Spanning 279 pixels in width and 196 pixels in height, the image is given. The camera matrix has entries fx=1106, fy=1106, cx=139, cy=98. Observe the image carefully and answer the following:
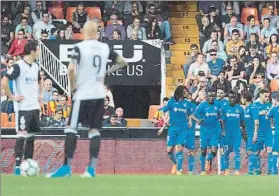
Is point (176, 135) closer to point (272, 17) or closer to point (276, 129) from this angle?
point (276, 129)

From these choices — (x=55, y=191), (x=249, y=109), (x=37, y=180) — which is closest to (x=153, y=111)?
(x=249, y=109)

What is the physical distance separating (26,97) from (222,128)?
7.72 m

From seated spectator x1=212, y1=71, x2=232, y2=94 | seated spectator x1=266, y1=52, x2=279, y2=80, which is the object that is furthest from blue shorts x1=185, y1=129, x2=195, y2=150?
seated spectator x1=266, y1=52, x2=279, y2=80

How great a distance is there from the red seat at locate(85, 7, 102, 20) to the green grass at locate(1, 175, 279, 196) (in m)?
14.0

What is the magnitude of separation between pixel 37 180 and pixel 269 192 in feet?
9.47

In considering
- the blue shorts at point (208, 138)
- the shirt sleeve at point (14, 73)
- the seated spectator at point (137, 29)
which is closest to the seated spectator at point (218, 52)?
the seated spectator at point (137, 29)

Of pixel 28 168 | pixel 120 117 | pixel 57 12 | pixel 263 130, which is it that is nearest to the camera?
pixel 28 168

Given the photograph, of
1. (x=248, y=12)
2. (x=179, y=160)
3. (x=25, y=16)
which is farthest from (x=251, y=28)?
(x=179, y=160)

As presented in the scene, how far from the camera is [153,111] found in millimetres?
25031

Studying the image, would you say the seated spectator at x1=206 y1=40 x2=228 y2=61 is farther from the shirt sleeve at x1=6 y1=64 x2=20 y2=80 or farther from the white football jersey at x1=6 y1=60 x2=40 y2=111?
the shirt sleeve at x1=6 y1=64 x2=20 y2=80

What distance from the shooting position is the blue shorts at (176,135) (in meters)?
21.8

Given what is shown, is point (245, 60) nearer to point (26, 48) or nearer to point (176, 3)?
point (176, 3)

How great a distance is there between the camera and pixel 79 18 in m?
27.5

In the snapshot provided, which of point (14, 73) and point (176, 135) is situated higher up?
point (14, 73)
